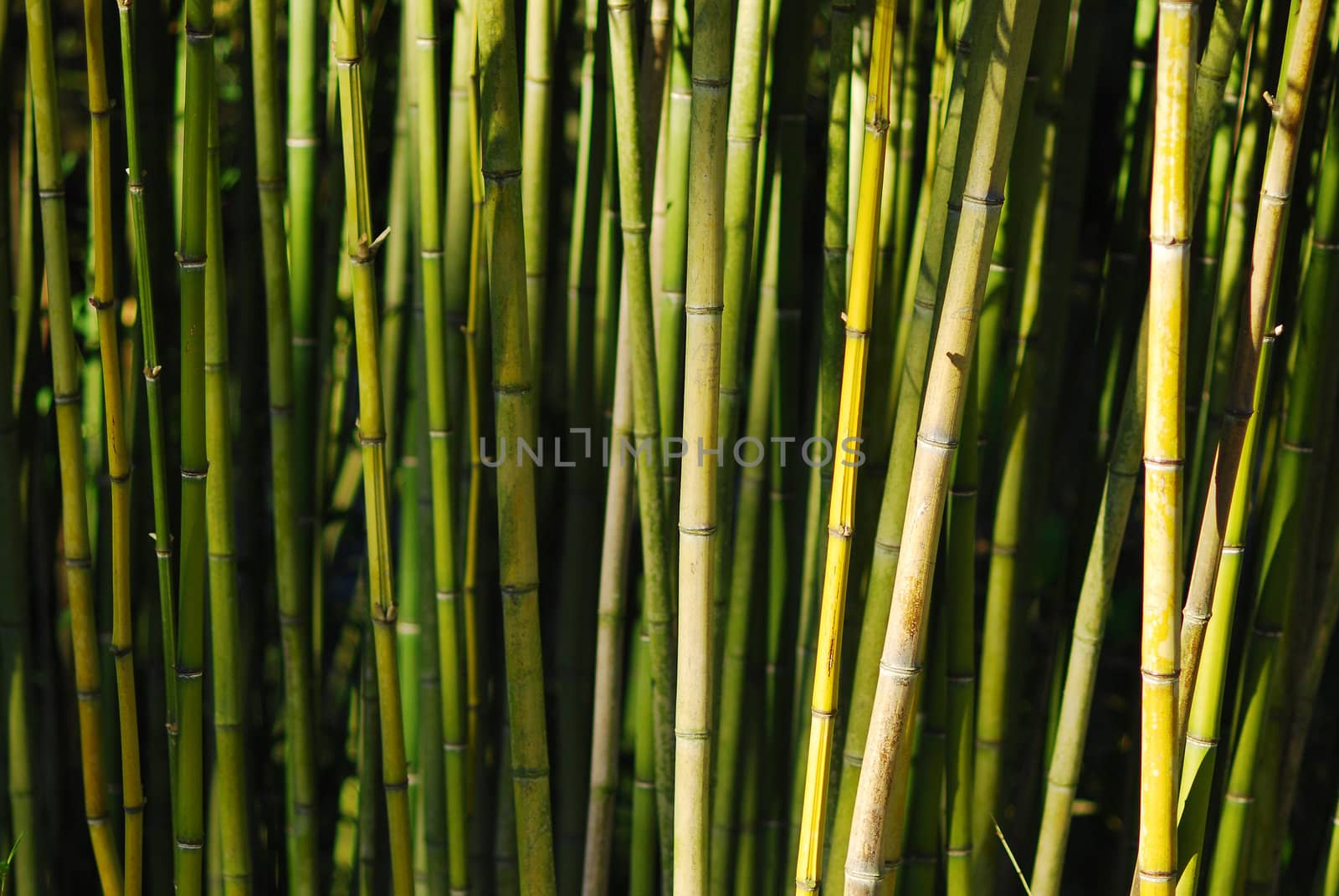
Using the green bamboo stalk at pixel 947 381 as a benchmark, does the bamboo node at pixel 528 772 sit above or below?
below

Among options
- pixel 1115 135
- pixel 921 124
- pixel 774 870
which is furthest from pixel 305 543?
pixel 1115 135

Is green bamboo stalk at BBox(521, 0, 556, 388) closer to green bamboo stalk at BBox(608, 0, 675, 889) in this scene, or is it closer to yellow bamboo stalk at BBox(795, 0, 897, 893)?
green bamboo stalk at BBox(608, 0, 675, 889)

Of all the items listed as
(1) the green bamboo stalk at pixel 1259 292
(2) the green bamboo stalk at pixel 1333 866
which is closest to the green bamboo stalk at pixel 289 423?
(1) the green bamboo stalk at pixel 1259 292

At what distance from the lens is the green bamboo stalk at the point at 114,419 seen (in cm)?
75

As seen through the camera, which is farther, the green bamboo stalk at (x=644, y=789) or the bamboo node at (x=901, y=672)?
the green bamboo stalk at (x=644, y=789)

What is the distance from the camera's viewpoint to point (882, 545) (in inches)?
27.0

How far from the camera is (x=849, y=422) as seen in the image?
1.96 ft

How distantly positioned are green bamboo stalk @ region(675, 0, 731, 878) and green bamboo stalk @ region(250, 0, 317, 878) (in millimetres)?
424

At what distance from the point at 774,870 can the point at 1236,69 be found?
81 centimetres

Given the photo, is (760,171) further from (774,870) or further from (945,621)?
(774,870)

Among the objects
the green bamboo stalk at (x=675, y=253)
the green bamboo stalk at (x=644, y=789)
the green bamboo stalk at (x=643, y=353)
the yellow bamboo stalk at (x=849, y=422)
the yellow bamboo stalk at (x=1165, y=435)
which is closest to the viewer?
the yellow bamboo stalk at (x=1165, y=435)

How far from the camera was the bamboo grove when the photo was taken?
0.62m

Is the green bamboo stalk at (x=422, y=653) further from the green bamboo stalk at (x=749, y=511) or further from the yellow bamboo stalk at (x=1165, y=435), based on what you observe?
the yellow bamboo stalk at (x=1165, y=435)

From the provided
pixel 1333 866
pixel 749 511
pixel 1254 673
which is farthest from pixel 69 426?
pixel 1333 866
